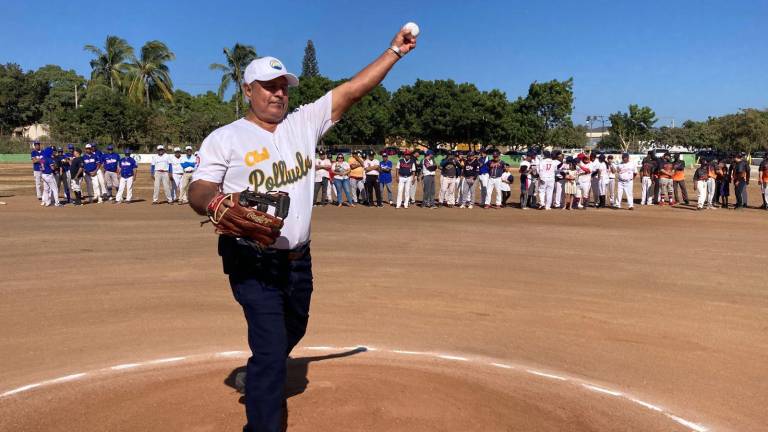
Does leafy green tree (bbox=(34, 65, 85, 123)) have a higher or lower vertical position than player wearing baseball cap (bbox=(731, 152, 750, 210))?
higher

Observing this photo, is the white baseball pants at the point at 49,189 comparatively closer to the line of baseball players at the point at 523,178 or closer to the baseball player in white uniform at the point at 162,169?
the baseball player in white uniform at the point at 162,169

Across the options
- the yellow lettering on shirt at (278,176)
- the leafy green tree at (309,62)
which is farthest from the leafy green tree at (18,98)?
the yellow lettering on shirt at (278,176)

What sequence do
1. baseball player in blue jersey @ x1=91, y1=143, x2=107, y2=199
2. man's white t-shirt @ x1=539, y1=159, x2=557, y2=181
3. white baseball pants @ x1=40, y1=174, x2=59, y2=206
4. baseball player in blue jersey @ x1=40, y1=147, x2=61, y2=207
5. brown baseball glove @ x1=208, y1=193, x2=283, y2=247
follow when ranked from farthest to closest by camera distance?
1. baseball player in blue jersey @ x1=91, y1=143, x2=107, y2=199
2. man's white t-shirt @ x1=539, y1=159, x2=557, y2=181
3. white baseball pants @ x1=40, y1=174, x2=59, y2=206
4. baseball player in blue jersey @ x1=40, y1=147, x2=61, y2=207
5. brown baseball glove @ x1=208, y1=193, x2=283, y2=247

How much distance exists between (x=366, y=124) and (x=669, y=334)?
6588cm

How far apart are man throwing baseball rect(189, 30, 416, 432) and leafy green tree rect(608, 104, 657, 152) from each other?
273 feet

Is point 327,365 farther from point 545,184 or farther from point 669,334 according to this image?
point 545,184

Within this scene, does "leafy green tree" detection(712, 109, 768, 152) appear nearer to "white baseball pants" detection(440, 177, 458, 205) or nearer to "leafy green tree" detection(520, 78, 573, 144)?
"leafy green tree" detection(520, 78, 573, 144)

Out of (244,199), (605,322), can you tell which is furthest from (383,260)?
(244,199)

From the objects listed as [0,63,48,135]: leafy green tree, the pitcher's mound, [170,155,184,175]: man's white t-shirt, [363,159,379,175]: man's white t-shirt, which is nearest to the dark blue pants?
the pitcher's mound

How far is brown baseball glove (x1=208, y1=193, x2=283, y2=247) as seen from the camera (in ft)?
10.8

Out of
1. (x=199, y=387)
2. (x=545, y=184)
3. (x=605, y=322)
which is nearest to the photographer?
(x=199, y=387)

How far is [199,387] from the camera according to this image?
4.82 metres

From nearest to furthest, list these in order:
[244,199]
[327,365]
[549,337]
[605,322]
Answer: [244,199], [327,365], [549,337], [605,322]

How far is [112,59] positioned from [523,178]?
60.9 meters
